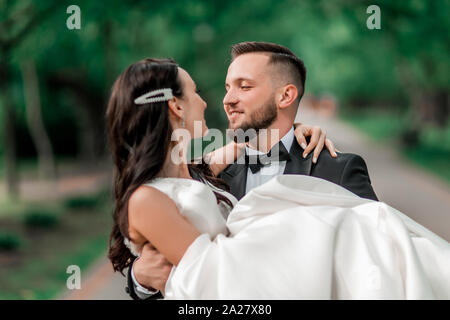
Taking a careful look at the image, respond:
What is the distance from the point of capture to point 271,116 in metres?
3.13

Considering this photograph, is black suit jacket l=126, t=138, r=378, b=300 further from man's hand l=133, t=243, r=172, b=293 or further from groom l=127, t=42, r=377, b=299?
man's hand l=133, t=243, r=172, b=293

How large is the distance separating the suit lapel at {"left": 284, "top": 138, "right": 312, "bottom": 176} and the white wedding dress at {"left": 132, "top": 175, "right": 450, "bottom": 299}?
666 millimetres

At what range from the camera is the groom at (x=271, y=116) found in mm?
3006

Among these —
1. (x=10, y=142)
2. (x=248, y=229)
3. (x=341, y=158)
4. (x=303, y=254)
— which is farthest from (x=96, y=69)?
(x=303, y=254)

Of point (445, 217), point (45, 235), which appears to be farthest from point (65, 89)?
point (445, 217)

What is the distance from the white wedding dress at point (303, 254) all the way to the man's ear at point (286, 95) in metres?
0.78

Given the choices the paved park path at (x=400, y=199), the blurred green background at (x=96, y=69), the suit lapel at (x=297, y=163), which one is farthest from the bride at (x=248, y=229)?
the paved park path at (x=400, y=199)

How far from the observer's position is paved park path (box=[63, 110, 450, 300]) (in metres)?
7.29

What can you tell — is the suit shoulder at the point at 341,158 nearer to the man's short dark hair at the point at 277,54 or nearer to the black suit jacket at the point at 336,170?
the black suit jacket at the point at 336,170

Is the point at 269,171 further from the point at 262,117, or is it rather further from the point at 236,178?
the point at 262,117

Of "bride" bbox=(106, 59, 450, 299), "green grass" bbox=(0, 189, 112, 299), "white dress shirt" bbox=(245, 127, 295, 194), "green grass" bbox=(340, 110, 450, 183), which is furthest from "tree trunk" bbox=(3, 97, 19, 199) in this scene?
"green grass" bbox=(340, 110, 450, 183)

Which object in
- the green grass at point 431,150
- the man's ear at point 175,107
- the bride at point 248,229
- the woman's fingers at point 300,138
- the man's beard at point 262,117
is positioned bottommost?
the green grass at point 431,150
